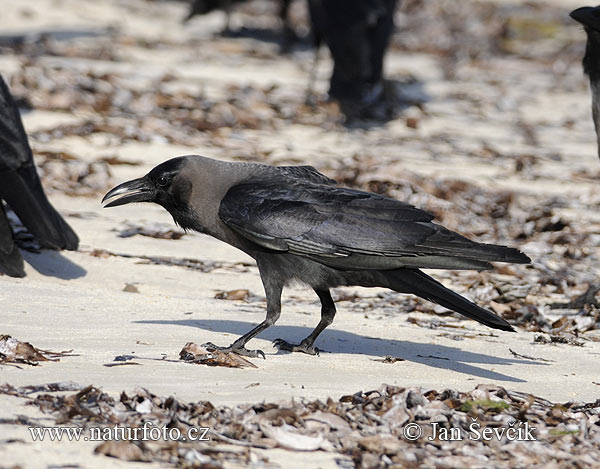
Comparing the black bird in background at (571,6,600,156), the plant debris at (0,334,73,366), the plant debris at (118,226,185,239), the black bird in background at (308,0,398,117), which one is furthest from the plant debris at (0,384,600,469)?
the black bird in background at (308,0,398,117)

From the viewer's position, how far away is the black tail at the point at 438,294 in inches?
183

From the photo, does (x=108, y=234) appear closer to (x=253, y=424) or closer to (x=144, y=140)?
(x=144, y=140)

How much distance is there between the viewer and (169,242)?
7430 mm

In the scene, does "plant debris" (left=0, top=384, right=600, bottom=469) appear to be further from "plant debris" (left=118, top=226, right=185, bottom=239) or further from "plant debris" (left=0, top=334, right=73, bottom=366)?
"plant debris" (left=118, top=226, right=185, bottom=239)

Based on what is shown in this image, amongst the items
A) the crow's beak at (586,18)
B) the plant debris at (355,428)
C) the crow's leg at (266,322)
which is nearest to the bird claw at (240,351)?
the crow's leg at (266,322)

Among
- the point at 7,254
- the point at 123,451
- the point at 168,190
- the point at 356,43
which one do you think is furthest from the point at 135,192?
the point at 356,43

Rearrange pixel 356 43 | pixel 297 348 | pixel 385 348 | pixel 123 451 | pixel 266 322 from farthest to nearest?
pixel 356 43, pixel 385 348, pixel 297 348, pixel 266 322, pixel 123 451

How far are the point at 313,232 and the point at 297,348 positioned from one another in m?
0.64

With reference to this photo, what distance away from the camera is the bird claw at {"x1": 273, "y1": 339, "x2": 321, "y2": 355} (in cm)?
506

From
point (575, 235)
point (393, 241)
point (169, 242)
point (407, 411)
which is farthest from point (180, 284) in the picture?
point (575, 235)

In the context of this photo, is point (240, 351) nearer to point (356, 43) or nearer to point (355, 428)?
point (355, 428)

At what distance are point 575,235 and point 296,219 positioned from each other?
14.2 ft

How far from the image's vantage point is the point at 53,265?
6.61 meters

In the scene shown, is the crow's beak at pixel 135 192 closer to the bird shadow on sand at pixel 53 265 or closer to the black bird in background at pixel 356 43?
the bird shadow on sand at pixel 53 265
